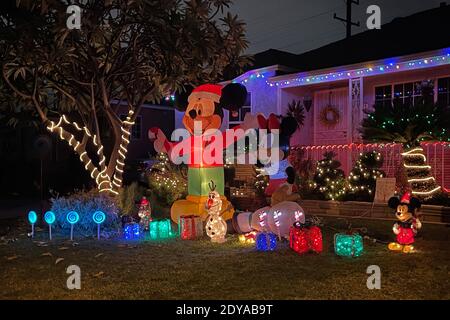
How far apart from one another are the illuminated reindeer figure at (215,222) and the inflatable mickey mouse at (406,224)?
8.68 ft

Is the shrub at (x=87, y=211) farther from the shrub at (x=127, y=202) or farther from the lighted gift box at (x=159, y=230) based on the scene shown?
the lighted gift box at (x=159, y=230)

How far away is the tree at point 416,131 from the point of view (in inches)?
395

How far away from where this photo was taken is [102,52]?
10102 mm

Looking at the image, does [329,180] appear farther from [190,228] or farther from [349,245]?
[349,245]

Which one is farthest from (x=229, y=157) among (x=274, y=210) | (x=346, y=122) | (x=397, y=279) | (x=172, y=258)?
(x=397, y=279)

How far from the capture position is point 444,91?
12.8m

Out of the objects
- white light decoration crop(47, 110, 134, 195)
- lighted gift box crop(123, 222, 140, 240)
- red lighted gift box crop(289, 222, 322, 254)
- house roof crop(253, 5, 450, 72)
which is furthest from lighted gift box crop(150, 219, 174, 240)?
house roof crop(253, 5, 450, 72)

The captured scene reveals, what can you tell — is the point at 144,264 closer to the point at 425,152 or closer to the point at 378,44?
the point at 425,152

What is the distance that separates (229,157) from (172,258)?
27.6 ft

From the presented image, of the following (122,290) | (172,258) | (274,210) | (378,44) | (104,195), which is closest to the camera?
(122,290)

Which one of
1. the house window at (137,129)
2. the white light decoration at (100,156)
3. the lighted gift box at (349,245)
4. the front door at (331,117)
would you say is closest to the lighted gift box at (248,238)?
the lighted gift box at (349,245)

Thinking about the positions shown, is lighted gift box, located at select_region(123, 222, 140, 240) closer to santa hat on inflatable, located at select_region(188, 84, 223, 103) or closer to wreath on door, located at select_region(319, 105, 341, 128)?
santa hat on inflatable, located at select_region(188, 84, 223, 103)

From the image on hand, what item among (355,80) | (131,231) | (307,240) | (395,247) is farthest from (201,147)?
(355,80)

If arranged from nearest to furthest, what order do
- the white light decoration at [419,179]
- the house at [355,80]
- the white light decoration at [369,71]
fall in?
the white light decoration at [419,179] → the white light decoration at [369,71] → the house at [355,80]
